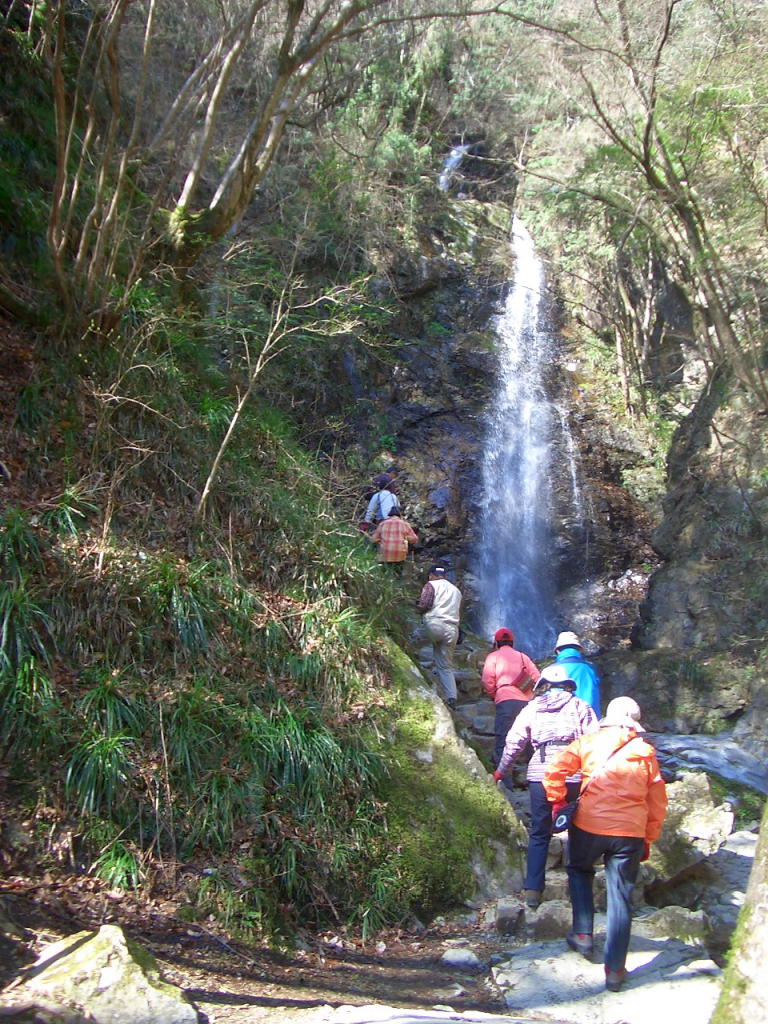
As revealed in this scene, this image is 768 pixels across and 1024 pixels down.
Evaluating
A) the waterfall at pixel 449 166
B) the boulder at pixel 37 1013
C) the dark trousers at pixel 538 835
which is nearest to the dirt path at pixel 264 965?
the boulder at pixel 37 1013

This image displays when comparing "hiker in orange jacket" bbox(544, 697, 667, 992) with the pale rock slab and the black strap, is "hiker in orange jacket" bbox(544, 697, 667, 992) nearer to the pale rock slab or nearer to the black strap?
the black strap

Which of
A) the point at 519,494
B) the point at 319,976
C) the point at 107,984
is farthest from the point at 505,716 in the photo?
the point at 519,494

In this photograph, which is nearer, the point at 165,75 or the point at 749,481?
the point at 749,481

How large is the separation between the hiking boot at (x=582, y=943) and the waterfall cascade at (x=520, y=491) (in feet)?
32.9

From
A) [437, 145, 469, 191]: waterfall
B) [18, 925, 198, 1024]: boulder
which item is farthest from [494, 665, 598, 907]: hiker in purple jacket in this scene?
[437, 145, 469, 191]: waterfall

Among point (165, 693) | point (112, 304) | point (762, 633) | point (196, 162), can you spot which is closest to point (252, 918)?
point (165, 693)

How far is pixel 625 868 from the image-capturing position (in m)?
4.30

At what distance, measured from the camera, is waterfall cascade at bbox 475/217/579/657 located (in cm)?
1524

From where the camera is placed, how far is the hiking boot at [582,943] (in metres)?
4.60

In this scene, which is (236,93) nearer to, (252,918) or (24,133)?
(24,133)

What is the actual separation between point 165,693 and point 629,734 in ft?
9.90

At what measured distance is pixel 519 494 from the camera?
16422 mm

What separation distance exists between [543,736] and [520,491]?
11.6 meters

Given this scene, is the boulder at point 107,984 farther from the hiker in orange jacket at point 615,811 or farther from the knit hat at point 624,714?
the knit hat at point 624,714
